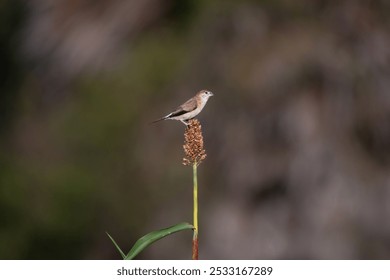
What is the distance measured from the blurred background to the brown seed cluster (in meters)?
3.43

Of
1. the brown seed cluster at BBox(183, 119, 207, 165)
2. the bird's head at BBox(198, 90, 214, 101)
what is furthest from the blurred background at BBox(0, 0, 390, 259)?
the brown seed cluster at BBox(183, 119, 207, 165)

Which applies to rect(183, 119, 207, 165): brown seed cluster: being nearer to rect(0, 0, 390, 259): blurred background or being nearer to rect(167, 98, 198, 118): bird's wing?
rect(167, 98, 198, 118): bird's wing

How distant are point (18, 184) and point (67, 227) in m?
0.43

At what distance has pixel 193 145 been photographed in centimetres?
146

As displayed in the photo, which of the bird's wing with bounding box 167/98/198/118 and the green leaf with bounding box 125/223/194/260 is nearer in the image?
the green leaf with bounding box 125/223/194/260

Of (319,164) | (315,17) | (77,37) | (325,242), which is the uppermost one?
(77,37)

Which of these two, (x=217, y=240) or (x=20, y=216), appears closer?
(x=217, y=240)

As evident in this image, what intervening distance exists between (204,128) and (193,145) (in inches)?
153

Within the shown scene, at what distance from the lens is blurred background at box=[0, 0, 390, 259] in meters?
5.19

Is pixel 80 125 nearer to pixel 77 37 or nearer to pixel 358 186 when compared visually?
pixel 77 37

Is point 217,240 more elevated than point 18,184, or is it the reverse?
point 18,184

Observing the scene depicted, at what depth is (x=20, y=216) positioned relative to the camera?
6.16 meters
